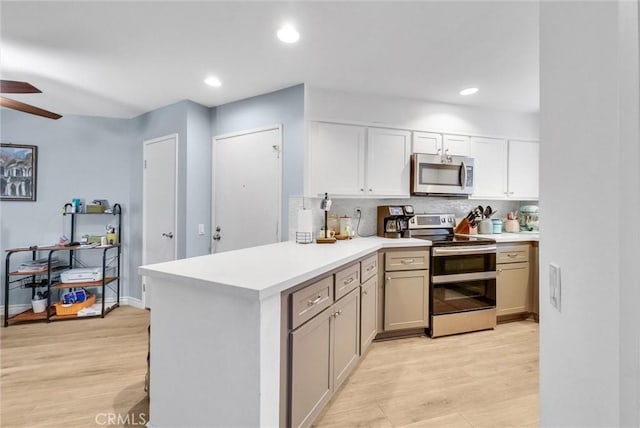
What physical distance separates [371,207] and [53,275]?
12.9 ft

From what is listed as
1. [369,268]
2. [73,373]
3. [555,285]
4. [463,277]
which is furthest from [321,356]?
[73,373]

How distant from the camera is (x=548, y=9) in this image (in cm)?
80

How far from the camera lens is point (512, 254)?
119 inches

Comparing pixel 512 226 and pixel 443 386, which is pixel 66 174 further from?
pixel 512 226

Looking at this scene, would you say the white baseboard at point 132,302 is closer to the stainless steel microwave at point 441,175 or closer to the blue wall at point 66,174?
the blue wall at point 66,174

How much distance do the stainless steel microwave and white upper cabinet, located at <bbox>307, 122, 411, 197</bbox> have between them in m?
0.11

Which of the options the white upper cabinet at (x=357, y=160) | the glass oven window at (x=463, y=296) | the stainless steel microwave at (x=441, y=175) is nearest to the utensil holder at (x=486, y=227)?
the stainless steel microwave at (x=441, y=175)

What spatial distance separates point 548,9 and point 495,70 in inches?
77.9

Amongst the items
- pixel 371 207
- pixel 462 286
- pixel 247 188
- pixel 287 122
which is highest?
pixel 287 122

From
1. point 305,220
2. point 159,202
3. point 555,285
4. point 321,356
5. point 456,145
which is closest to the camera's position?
point 555,285

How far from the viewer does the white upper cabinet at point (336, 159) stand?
9.07 ft

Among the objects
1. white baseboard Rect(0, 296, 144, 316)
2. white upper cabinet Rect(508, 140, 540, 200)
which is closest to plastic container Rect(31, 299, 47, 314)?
white baseboard Rect(0, 296, 144, 316)

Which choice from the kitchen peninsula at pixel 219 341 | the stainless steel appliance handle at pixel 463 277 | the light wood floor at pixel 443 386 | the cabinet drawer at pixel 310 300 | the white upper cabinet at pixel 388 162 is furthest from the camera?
the white upper cabinet at pixel 388 162

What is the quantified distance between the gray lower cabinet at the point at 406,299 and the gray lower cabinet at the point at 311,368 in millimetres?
1064
